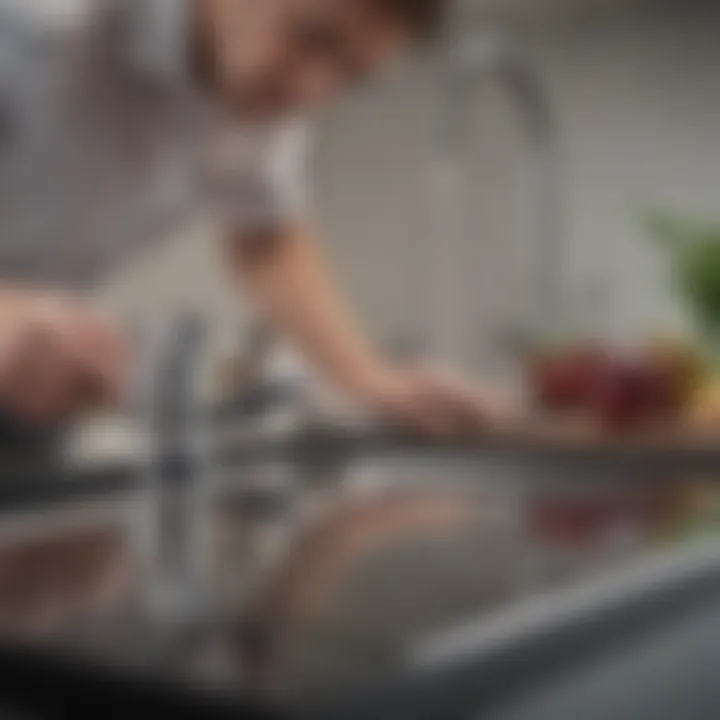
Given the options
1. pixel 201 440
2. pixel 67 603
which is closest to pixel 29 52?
pixel 201 440

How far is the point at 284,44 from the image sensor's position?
0.95 m

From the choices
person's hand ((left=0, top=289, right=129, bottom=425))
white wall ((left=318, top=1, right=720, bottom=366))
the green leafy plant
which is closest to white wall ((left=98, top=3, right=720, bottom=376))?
white wall ((left=318, top=1, right=720, bottom=366))

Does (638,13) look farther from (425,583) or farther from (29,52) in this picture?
(425,583)

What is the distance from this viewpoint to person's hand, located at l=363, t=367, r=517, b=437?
1.14 metres

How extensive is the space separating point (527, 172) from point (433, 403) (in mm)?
741

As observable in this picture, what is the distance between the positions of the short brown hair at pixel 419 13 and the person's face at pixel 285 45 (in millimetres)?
10

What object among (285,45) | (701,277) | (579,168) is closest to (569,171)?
(579,168)

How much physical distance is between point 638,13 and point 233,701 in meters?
1.51

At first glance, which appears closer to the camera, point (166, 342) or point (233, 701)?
point (233, 701)

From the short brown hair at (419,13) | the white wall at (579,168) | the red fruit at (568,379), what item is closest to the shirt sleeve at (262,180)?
the short brown hair at (419,13)

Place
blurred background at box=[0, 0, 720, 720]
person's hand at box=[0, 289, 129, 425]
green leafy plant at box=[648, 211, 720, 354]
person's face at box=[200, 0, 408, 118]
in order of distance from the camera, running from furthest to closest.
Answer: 1. blurred background at box=[0, 0, 720, 720]
2. green leafy plant at box=[648, 211, 720, 354]
3. person's face at box=[200, 0, 408, 118]
4. person's hand at box=[0, 289, 129, 425]

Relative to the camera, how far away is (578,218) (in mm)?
1784

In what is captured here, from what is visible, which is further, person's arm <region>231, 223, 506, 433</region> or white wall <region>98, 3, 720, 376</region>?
white wall <region>98, 3, 720, 376</region>

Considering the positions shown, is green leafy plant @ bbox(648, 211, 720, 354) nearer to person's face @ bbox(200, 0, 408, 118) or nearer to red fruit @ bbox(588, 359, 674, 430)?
red fruit @ bbox(588, 359, 674, 430)
